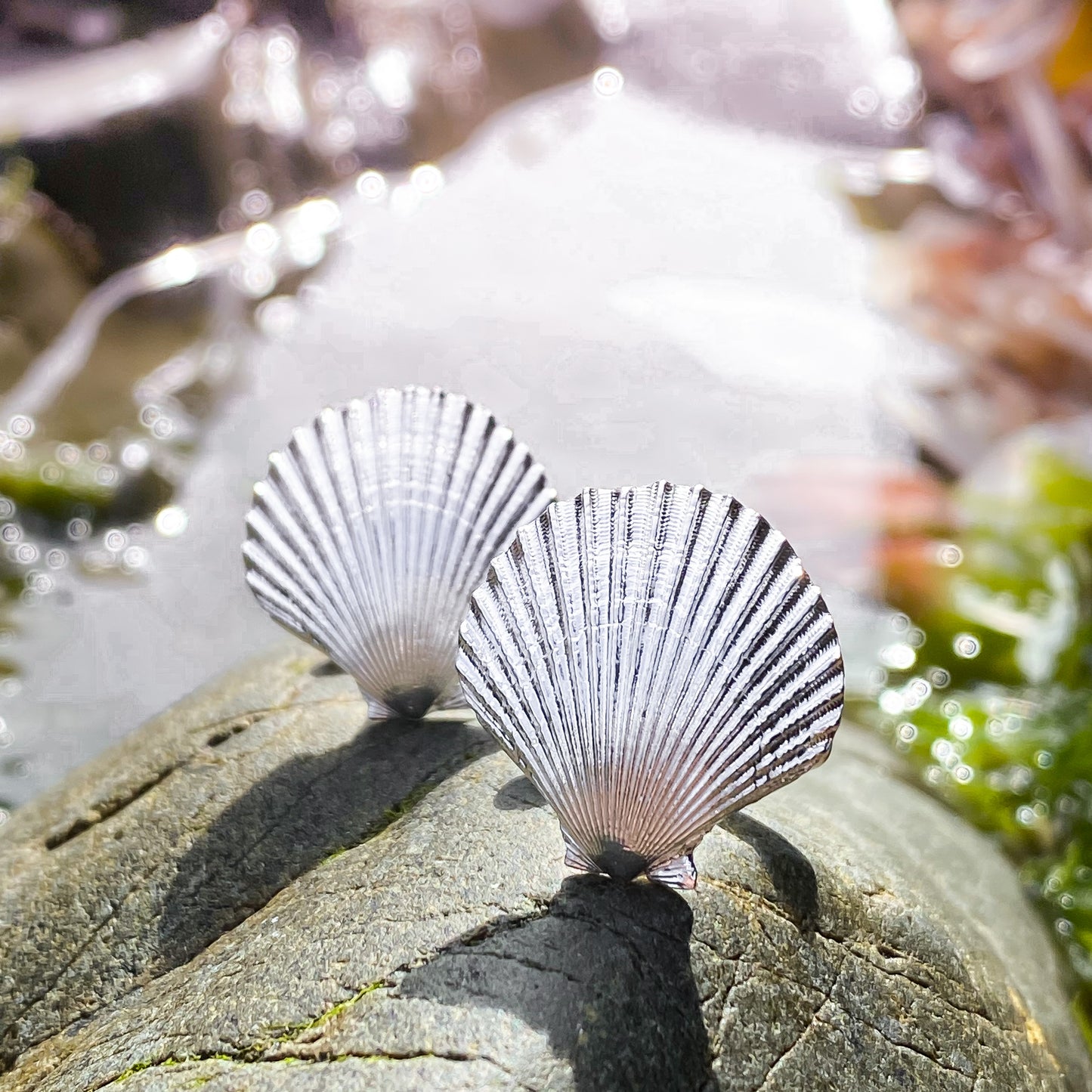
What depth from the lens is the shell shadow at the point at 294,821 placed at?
1.58 m

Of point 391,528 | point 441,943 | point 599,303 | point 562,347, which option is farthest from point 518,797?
point 599,303

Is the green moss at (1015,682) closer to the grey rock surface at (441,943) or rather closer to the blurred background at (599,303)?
the blurred background at (599,303)

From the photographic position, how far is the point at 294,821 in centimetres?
168

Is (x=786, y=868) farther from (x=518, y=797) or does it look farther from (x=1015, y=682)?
(x=1015, y=682)

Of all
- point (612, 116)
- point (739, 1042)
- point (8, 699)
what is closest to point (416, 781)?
point (739, 1042)

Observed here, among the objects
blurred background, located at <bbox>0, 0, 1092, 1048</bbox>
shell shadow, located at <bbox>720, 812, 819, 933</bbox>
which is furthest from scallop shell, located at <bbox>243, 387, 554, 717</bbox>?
blurred background, located at <bbox>0, 0, 1092, 1048</bbox>

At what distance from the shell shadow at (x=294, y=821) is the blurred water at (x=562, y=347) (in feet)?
3.57

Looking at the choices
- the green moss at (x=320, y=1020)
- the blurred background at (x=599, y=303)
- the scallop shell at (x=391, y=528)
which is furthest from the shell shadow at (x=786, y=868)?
the blurred background at (x=599, y=303)

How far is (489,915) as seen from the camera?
1328mm

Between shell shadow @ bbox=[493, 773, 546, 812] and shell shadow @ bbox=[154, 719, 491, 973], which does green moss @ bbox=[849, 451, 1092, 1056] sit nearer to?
shell shadow @ bbox=[493, 773, 546, 812]

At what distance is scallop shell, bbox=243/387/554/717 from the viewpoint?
1752 mm

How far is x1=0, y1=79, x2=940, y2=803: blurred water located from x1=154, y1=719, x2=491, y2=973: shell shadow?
3.57 ft

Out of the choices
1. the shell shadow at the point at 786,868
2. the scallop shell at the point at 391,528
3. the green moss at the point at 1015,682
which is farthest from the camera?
the green moss at the point at 1015,682

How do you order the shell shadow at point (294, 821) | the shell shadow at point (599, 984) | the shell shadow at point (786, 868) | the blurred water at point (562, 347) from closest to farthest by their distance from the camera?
the shell shadow at point (599, 984) < the shell shadow at point (786, 868) < the shell shadow at point (294, 821) < the blurred water at point (562, 347)
